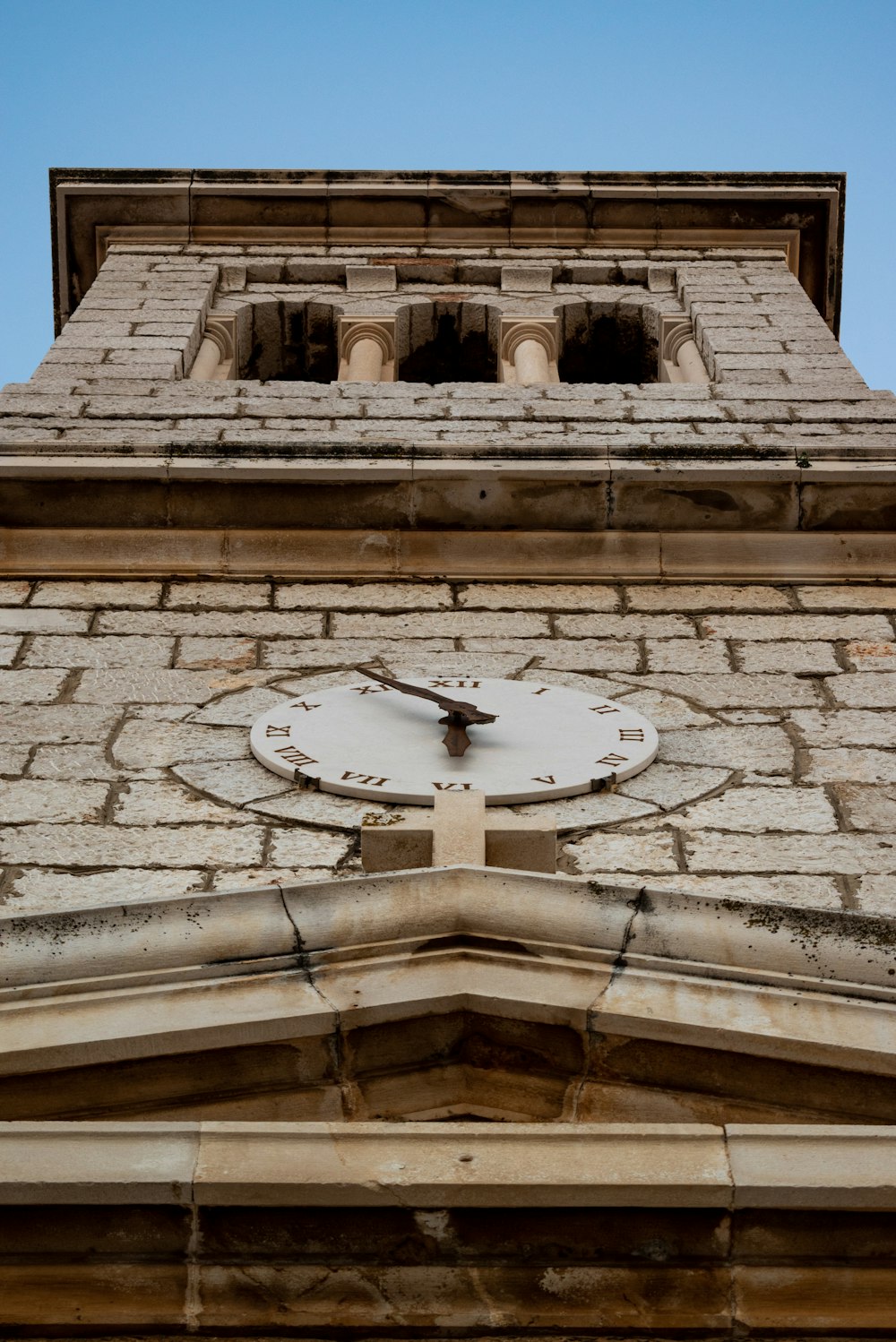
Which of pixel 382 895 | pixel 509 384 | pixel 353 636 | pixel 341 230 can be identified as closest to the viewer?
pixel 382 895

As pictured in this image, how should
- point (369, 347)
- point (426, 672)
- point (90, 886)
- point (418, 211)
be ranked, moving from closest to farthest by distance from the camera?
point (90, 886)
point (426, 672)
point (369, 347)
point (418, 211)

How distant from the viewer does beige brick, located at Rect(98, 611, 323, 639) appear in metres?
6.61

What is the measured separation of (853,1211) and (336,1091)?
3.45 feet

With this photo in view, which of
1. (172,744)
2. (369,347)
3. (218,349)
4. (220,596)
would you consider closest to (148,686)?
(172,744)

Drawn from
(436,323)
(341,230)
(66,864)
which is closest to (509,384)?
(436,323)

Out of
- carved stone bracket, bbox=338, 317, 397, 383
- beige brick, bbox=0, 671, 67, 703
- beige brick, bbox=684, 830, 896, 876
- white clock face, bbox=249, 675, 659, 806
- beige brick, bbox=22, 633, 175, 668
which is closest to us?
beige brick, bbox=684, 830, 896, 876

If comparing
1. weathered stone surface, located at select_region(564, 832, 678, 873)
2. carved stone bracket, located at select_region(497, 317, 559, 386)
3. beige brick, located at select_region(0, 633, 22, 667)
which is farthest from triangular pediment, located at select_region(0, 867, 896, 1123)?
carved stone bracket, located at select_region(497, 317, 559, 386)

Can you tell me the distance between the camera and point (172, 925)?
13.1ft

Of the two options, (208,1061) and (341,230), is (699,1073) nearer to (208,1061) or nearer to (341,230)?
(208,1061)

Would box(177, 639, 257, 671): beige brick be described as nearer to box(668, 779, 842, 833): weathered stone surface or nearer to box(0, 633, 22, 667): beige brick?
box(0, 633, 22, 667): beige brick

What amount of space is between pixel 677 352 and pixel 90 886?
664 centimetres

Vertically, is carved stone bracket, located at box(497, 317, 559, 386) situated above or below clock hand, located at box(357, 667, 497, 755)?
above

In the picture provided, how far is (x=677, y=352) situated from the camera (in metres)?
10.6

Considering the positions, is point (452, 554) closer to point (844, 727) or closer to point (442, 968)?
point (844, 727)
